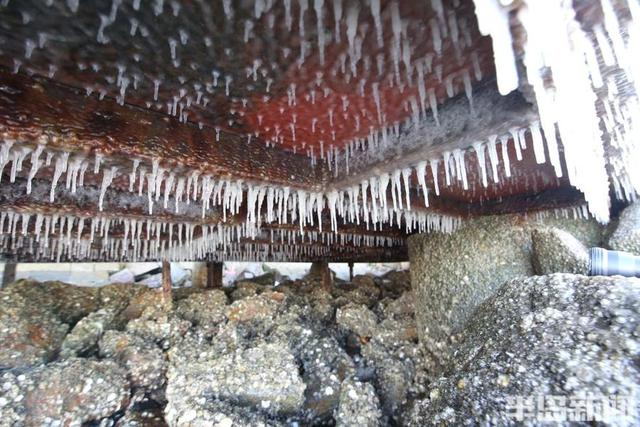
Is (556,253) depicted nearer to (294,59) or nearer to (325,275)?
(294,59)

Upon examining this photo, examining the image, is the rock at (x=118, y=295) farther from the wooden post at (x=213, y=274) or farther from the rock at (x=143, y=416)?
the wooden post at (x=213, y=274)

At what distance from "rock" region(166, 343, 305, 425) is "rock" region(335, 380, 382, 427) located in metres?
0.56

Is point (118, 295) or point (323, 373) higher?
point (118, 295)

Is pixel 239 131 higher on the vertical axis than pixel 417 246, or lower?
higher

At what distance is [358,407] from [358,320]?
2.06m

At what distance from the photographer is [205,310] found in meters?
6.01

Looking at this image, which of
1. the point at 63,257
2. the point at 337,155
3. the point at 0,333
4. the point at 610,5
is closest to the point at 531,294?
the point at 337,155

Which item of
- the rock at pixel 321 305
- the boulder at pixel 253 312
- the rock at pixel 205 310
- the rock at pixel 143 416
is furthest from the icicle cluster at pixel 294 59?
the rock at pixel 321 305

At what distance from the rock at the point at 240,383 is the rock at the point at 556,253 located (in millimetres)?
3454

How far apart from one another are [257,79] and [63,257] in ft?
22.1

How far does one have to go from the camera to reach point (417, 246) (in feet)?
16.3

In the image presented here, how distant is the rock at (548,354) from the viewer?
1.83 m

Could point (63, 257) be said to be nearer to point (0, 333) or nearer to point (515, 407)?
point (0, 333)

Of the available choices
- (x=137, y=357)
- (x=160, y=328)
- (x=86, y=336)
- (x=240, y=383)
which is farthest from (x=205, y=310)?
(x=240, y=383)
